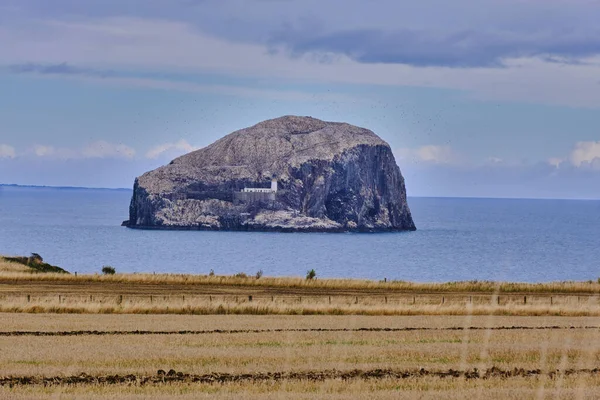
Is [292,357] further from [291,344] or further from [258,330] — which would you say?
[258,330]

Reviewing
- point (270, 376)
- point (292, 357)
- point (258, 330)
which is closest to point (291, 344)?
point (292, 357)

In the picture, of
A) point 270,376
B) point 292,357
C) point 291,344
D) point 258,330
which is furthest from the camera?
point 258,330

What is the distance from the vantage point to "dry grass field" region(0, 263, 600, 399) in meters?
25.4

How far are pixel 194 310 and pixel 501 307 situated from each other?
15.7 meters

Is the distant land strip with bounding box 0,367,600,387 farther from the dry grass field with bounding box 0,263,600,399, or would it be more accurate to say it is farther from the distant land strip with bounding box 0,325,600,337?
the distant land strip with bounding box 0,325,600,337

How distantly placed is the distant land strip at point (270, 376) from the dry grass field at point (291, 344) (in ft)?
0.17

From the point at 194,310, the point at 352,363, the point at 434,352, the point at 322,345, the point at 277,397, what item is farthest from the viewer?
the point at 194,310

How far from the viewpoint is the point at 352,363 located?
30.3 m

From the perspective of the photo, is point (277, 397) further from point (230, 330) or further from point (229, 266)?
point (229, 266)

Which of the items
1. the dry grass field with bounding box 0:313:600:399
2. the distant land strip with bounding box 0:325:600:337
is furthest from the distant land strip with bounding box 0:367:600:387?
the distant land strip with bounding box 0:325:600:337

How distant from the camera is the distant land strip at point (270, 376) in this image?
25625 mm

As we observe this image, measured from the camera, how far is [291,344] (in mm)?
35219

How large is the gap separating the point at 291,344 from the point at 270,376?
8301 millimetres

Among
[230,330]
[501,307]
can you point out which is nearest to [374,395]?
[230,330]
